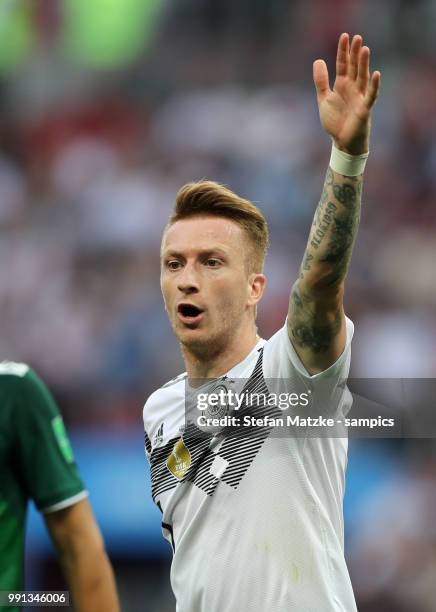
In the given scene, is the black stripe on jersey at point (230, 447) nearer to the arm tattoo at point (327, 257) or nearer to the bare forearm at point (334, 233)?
the arm tattoo at point (327, 257)

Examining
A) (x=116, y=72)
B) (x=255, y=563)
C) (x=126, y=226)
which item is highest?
(x=116, y=72)

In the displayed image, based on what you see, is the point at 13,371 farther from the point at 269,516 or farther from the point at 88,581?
the point at 269,516

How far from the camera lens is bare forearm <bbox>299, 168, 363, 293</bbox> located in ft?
9.59

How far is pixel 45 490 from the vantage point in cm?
289

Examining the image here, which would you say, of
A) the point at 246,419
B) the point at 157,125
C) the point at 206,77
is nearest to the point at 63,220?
the point at 157,125

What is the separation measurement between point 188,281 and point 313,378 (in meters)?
0.78

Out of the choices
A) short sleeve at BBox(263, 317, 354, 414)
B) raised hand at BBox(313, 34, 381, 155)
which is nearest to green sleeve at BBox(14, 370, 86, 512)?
short sleeve at BBox(263, 317, 354, 414)

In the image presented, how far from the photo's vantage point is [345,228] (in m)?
2.92

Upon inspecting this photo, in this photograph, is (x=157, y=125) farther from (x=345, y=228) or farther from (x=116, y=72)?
(x=345, y=228)

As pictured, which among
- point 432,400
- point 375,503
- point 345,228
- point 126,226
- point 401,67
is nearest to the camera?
point 345,228

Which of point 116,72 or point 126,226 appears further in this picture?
point 116,72

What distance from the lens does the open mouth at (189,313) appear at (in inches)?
140

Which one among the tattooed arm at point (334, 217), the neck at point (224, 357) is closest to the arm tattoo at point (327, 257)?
the tattooed arm at point (334, 217)

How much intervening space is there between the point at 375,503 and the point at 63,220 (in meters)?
4.19
